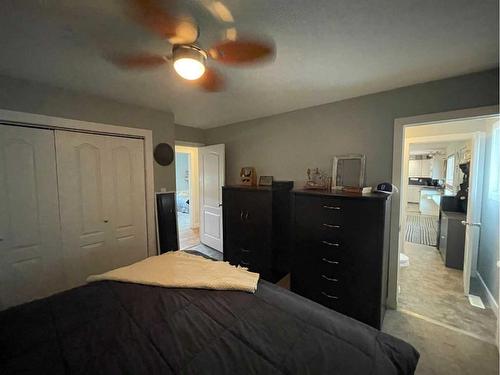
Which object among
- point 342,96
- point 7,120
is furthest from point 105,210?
point 342,96

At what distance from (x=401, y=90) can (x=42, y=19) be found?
9.25 ft

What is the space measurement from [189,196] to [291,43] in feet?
16.3

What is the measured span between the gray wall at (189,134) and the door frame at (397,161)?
3084 mm

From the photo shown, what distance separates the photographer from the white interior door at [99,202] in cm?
220

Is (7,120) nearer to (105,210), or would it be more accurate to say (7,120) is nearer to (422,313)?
(105,210)

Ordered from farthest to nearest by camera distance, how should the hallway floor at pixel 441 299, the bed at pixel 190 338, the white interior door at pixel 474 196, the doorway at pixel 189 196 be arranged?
the doorway at pixel 189 196
the white interior door at pixel 474 196
the hallway floor at pixel 441 299
the bed at pixel 190 338

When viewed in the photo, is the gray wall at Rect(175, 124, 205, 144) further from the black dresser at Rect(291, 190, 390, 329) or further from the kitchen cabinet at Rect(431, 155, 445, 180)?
the kitchen cabinet at Rect(431, 155, 445, 180)

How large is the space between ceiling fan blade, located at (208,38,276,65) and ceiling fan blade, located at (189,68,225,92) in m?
0.23

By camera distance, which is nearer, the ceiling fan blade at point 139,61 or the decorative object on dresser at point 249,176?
the ceiling fan blade at point 139,61

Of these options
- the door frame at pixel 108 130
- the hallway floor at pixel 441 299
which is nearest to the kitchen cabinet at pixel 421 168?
the hallway floor at pixel 441 299

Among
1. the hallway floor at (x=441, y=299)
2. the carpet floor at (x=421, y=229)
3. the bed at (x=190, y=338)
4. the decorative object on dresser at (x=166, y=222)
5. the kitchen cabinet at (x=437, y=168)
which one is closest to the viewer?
the bed at (x=190, y=338)

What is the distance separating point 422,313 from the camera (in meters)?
2.18

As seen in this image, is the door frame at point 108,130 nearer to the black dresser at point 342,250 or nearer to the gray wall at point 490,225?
the black dresser at point 342,250

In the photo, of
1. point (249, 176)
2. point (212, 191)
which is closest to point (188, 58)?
point (249, 176)
